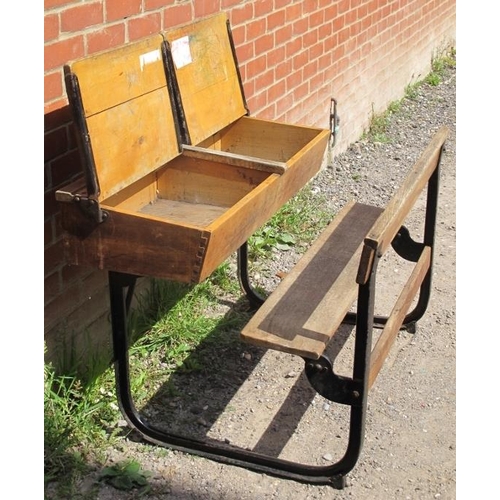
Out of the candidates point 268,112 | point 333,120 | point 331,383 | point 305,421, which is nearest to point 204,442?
point 305,421

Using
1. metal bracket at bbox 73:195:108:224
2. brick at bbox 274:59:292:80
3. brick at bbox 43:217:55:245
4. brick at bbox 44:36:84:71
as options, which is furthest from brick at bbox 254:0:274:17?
metal bracket at bbox 73:195:108:224

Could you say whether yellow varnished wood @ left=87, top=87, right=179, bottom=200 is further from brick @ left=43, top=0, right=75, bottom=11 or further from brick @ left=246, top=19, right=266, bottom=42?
brick @ left=246, top=19, right=266, bottom=42

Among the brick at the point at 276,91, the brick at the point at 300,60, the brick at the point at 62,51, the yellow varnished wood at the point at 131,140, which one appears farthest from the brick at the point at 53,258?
the brick at the point at 300,60

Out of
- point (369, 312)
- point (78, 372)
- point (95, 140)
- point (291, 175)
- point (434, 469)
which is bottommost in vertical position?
point (434, 469)

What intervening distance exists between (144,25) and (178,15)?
319 mm

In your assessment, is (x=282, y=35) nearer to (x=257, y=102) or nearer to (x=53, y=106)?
(x=257, y=102)

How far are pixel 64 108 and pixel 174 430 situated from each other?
4.08ft

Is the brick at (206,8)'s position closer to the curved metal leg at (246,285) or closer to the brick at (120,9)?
the brick at (120,9)

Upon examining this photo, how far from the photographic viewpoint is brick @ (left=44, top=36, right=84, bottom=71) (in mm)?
3008

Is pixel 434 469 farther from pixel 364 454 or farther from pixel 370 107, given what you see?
pixel 370 107

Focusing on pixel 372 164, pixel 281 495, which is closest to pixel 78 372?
pixel 281 495

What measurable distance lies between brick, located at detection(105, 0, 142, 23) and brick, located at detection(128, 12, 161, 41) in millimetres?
34

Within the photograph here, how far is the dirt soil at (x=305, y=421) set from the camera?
10.4 ft

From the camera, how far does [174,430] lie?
341 cm
